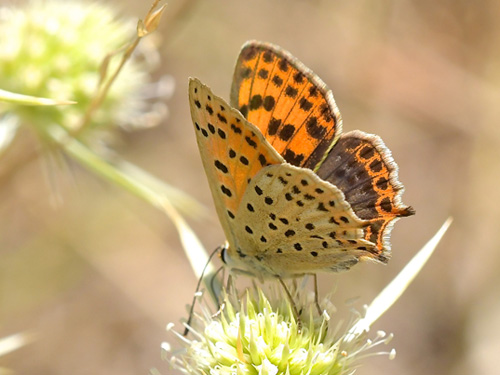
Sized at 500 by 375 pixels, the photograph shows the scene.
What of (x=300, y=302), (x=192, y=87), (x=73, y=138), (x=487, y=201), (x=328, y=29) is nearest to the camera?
(x=192, y=87)

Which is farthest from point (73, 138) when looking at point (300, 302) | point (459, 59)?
point (459, 59)

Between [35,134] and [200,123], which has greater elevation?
[35,134]

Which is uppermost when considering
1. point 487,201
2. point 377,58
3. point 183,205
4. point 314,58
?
point 314,58

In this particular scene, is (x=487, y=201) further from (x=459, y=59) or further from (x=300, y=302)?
(x=300, y=302)

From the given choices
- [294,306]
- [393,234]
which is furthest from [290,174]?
[393,234]

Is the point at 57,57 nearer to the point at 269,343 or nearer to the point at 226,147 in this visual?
the point at 226,147

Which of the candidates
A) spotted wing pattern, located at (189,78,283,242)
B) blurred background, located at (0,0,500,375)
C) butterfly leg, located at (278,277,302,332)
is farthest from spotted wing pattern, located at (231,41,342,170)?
blurred background, located at (0,0,500,375)

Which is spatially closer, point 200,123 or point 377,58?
point 200,123
